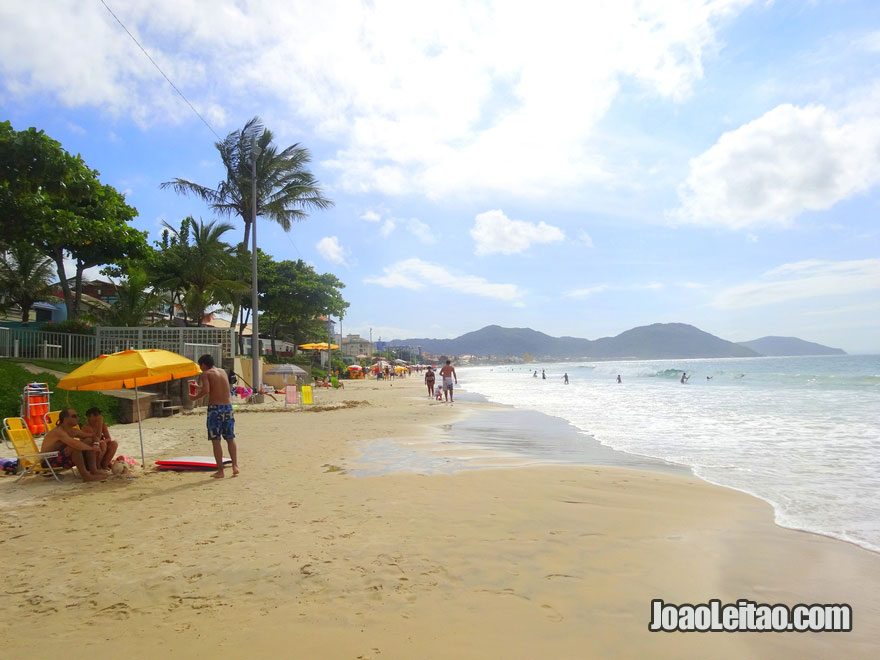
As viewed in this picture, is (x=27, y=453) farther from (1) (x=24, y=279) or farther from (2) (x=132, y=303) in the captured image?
(1) (x=24, y=279)

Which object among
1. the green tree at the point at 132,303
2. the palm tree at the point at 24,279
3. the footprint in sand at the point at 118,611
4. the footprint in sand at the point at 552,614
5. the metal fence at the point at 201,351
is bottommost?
the footprint in sand at the point at 552,614

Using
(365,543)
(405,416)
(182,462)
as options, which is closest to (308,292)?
(405,416)

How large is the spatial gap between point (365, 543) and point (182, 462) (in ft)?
12.8

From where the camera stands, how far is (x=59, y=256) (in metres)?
21.6

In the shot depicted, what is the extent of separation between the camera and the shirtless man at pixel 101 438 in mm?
6398

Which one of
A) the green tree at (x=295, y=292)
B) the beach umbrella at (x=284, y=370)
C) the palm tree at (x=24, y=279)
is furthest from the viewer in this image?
the green tree at (x=295, y=292)

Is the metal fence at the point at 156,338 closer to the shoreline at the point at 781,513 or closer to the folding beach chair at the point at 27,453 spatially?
the folding beach chair at the point at 27,453

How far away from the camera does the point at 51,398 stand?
30.8 feet

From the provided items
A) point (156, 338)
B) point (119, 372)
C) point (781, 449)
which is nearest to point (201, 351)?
point (156, 338)

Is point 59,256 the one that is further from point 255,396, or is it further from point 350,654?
point 350,654

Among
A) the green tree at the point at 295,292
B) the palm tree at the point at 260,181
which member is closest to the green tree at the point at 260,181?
the palm tree at the point at 260,181

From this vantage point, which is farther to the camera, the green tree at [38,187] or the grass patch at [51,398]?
the green tree at [38,187]

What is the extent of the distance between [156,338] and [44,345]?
345 centimetres

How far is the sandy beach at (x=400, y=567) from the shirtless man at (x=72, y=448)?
0.18m
